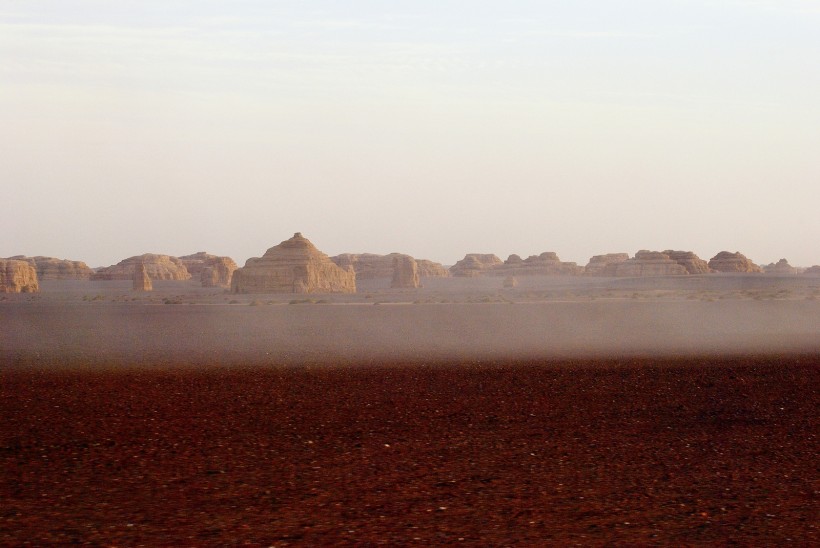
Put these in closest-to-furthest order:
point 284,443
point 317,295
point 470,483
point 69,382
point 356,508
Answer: point 356,508 < point 470,483 < point 284,443 < point 69,382 < point 317,295

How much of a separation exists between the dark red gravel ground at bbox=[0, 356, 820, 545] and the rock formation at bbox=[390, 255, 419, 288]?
117 m

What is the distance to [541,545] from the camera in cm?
815

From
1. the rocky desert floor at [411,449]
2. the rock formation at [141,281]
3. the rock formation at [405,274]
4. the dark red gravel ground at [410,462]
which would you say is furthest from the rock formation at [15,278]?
the dark red gravel ground at [410,462]

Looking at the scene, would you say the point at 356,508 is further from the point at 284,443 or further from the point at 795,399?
the point at 795,399

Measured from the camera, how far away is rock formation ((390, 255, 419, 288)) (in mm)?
137000

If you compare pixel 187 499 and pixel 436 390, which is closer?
pixel 187 499

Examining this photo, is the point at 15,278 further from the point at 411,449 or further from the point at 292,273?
the point at 411,449

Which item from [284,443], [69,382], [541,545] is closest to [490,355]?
[69,382]

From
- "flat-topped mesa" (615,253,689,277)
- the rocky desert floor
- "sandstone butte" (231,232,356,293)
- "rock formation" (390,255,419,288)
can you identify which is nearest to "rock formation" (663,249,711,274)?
"flat-topped mesa" (615,253,689,277)

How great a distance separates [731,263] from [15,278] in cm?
14273

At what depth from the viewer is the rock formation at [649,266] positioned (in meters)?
174

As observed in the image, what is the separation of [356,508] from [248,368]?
48.2ft

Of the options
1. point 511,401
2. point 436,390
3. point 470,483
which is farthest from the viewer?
point 436,390

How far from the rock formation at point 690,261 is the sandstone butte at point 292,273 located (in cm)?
8688
